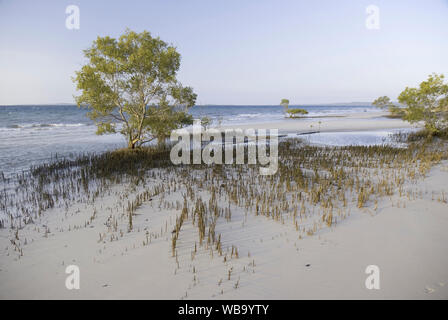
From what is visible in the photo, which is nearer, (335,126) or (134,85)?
(134,85)

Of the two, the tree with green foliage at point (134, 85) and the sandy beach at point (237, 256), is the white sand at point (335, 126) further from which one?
the sandy beach at point (237, 256)

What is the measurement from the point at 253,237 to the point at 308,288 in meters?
1.49

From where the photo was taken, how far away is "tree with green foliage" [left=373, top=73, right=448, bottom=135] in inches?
590

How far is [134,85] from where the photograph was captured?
41.1 ft

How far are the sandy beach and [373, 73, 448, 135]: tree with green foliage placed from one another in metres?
13.4

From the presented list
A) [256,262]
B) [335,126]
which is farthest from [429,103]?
[256,262]

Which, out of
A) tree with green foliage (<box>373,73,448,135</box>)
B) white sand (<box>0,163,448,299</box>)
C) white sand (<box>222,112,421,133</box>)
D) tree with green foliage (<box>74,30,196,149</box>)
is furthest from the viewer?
white sand (<box>222,112,421,133</box>)

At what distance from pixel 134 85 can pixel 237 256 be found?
11.7 metres

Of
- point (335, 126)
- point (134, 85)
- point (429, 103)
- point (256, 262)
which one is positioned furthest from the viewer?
point (335, 126)

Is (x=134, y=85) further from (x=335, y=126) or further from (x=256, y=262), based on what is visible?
(x=335, y=126)

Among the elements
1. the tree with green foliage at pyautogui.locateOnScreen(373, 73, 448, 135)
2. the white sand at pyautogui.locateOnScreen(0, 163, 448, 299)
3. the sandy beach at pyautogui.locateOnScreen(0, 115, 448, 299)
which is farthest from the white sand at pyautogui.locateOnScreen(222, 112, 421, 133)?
the white sand at pyautogui.locateOnScreen(0, 163, 448, 299)

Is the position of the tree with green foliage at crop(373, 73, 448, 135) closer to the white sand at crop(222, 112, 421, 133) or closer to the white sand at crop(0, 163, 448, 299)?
the white sand at crop(222, 112, 421, 133)

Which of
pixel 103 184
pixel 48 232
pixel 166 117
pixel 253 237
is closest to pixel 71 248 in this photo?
pixel 48 232

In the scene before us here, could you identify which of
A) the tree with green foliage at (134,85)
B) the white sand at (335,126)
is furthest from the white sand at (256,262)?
the white sand at (335,126)
